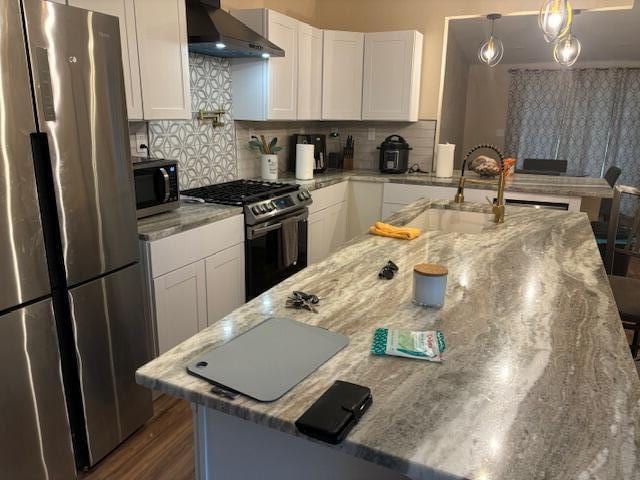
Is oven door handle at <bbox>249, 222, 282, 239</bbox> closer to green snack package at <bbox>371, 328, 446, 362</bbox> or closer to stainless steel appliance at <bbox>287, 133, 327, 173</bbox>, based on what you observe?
stainless steel appliance at <bbox>287, 133, 327, 173</bbox>

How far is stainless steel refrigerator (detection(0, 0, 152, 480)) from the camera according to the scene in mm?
1523

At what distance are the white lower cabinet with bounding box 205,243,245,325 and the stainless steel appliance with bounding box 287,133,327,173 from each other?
5.71 feet

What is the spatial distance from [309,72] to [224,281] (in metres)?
2.14

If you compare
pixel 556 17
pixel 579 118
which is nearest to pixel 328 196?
pixel 556 17

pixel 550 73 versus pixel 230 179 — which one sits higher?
pixel 550 73

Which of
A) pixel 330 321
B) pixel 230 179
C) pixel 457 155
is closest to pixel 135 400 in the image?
pixel 330 321

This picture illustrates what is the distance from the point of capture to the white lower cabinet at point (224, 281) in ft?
8.65

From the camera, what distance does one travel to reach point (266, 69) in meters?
3.45

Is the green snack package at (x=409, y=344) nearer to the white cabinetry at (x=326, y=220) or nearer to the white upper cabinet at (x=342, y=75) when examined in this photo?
the white cabinetry at (x=326, y=220)

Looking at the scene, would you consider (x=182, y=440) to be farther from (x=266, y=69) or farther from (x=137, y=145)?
(x=266, y=69)

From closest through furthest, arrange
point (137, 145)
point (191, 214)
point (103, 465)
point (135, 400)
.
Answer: point (103, 465), point (135, 400), point (191, 214), point (137, 145)

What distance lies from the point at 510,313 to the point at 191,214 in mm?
1763

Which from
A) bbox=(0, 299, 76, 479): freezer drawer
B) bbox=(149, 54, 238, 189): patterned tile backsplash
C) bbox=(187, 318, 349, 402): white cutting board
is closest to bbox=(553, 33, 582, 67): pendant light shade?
bbox=(149, 54, 238, 189): patterned tile backsplash

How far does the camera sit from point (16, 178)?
4.99 feet
